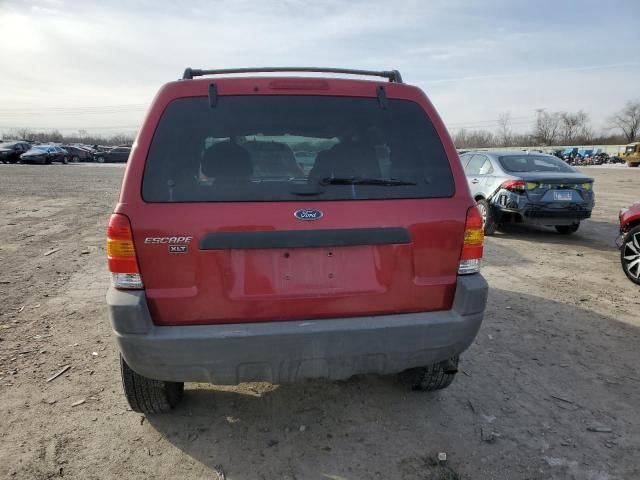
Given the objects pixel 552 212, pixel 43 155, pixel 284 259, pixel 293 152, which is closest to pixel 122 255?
pixel 284 259

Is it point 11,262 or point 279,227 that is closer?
point 279,227

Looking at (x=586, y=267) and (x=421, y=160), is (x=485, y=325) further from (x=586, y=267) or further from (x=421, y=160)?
(x=586, y=267)

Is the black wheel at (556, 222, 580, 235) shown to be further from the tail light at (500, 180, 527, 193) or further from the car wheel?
the car wheel

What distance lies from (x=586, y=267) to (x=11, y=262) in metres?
8.50

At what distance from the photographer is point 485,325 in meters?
4.46

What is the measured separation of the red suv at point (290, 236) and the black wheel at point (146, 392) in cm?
45

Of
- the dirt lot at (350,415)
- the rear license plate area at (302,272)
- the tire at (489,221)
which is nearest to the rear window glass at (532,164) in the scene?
the tire at (489,221)

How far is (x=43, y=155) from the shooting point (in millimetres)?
38531

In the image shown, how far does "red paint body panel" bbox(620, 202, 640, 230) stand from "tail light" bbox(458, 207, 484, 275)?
15.4 feet

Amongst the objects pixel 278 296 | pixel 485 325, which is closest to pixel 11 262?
pixel 278 296

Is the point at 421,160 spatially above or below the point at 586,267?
above

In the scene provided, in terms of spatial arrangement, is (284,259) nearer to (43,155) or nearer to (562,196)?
(562,196)

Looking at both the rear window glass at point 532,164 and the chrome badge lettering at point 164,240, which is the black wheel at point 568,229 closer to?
the rear window glass at point 532,164

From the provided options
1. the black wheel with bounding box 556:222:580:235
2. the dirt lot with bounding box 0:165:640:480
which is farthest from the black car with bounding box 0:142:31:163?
the black wheel with bounding box 556:222:580:235
